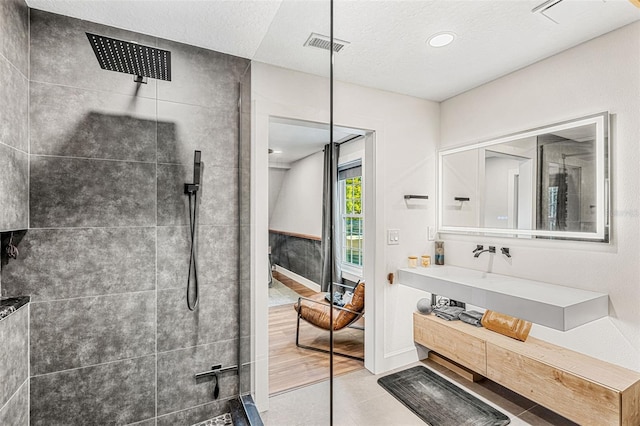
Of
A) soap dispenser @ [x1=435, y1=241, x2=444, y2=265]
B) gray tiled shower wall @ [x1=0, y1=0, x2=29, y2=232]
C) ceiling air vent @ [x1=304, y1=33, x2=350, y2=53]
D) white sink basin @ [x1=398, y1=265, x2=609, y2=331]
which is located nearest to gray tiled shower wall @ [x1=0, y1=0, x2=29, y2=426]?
gray tiled shower wall @ [x1=0, y1=0, x2=29, y2=232]

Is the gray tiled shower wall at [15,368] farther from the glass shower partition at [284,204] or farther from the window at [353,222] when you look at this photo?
the window at [353,222]

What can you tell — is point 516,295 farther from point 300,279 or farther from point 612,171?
point 300,279

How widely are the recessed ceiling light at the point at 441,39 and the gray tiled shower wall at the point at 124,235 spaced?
4.01ft

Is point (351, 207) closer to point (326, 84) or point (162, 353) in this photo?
point (326, 84)

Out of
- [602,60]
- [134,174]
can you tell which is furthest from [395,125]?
[134,174]

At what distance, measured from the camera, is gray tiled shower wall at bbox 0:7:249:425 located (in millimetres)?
1428

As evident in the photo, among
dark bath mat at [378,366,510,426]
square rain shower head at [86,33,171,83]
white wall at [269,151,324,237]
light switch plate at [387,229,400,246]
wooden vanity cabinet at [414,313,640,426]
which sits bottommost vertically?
dark bath mat at [378,366,510,426]

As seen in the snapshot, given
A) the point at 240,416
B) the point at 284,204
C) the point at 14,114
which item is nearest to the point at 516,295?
the point at 284,204

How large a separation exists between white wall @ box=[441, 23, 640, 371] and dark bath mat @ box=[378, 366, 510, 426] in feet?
2.19

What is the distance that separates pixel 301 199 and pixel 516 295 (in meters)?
1.50

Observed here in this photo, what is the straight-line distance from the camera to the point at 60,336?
4.77 feet

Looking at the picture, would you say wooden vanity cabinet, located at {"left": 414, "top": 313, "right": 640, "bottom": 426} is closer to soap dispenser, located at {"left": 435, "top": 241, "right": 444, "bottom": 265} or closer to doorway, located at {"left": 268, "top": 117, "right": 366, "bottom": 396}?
soap dispenser, located at {"left": 435, "top": 241, "right": 444, "bottom": 265}

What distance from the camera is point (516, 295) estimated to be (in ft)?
5.65

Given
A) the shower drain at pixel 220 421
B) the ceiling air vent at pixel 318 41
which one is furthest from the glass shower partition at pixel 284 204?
the shower drain at pixel 220 421
